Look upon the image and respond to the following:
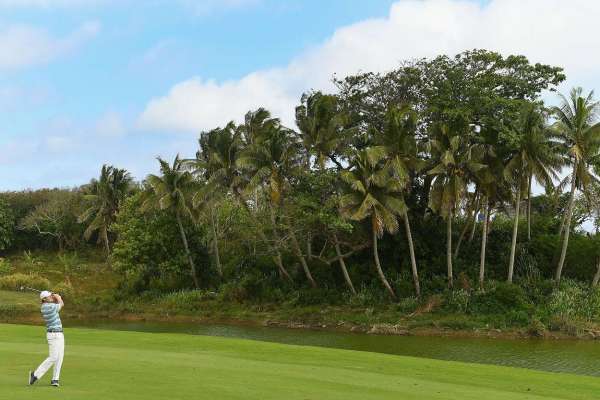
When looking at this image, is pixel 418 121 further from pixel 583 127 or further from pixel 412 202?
pixel 583 127

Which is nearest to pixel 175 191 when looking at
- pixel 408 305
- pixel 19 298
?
pixel 19 298

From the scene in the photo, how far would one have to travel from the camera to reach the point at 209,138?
4834 cm

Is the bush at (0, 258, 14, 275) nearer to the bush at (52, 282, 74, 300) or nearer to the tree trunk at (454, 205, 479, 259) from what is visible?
the bush at (52, 282, 74, 300)

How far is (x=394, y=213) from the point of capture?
41.3 m

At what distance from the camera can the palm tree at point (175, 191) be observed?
49812mm

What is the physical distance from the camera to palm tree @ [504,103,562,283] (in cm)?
3744

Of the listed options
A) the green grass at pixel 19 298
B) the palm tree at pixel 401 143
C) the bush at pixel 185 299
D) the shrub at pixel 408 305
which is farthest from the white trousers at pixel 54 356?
the green grass at pixel 19 298

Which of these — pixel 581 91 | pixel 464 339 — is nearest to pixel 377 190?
pixel 464 339

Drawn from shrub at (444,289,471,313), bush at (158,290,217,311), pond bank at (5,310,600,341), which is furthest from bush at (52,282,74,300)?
shrub at (444,289,471,313)

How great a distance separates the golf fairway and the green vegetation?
17330 mm

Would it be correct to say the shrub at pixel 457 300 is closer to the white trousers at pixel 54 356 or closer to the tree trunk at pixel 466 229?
the tree trunk at pixel 466 229

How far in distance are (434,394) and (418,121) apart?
31.6 metres

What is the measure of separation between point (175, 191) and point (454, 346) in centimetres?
2816

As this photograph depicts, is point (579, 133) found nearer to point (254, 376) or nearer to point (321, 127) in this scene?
point (321, 127)
